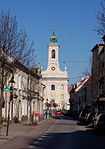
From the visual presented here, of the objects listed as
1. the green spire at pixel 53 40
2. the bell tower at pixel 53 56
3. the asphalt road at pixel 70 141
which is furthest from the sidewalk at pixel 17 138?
the green spire at pixel 53 40

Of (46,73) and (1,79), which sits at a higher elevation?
(46,73)

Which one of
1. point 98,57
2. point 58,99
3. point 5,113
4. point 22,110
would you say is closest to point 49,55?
point 58,99

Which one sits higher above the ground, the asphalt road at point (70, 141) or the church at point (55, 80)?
the church at point (55, 80)

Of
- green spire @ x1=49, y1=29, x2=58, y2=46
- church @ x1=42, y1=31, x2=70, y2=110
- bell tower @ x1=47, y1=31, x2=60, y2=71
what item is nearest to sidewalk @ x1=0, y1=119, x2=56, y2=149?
church @ x1=42, y1=31, x2=70, y2=110

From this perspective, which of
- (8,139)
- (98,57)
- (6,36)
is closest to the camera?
(8,139)

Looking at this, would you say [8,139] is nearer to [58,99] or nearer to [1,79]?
[1,79]

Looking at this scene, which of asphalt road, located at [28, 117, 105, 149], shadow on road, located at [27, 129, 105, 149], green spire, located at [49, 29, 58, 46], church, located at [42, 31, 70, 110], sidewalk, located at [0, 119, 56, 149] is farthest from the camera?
green spire, located at [49, 29, 58, 46]

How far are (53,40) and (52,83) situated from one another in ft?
54.5

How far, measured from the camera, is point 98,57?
203 ft

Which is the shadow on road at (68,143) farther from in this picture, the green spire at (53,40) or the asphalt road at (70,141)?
the green spire at (53,40)

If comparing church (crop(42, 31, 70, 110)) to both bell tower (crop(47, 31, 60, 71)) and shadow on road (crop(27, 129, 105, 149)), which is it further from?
shadow on road (crop(27, 129, 105, 149))

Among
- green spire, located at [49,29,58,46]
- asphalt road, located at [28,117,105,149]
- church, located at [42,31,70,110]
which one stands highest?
green spire, located at [49,29,58,46]

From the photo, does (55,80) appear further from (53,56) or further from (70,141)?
(70,141)

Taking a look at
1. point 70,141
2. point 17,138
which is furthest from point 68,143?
point 17,138
